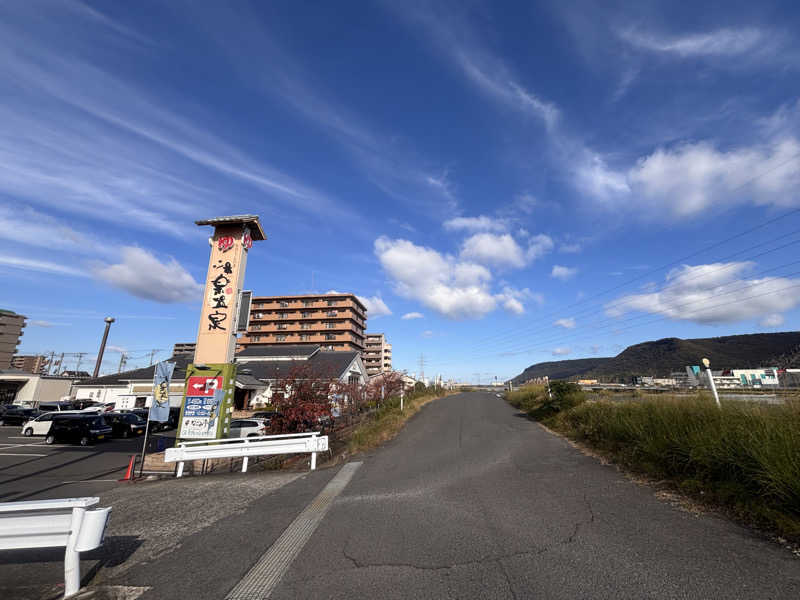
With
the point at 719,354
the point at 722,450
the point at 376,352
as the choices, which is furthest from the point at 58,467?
the point at 719,354

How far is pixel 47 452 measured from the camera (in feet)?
49.1

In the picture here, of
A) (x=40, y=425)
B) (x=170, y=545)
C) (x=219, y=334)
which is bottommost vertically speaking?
(x=170, y=545)

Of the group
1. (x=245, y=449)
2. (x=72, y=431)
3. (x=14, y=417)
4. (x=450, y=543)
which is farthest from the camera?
(x=14, y=417)

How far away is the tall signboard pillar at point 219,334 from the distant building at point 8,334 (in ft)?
322

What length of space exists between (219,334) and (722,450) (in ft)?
44.0

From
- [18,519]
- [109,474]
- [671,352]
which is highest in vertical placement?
[671,352]

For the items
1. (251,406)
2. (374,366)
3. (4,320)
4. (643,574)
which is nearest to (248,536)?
(643,574)

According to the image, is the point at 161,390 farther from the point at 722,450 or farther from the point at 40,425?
the point at 40,425

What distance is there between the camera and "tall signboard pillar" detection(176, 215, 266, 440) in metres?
11.1

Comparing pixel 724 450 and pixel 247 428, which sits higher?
pixel 724 450

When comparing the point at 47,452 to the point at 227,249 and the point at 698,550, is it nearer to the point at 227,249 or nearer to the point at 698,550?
the point at 227,249

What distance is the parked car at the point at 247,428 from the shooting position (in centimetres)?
1594

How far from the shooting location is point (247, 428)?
1620 cm

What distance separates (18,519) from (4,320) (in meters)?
110
